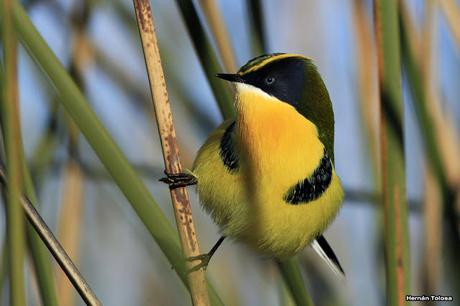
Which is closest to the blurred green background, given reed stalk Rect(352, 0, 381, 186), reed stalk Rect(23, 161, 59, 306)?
reed stalk Rect(352, 0, 381, 186)

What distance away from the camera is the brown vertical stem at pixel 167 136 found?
3.74 ft

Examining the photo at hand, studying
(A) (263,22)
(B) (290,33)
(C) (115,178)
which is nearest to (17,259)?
(C) (115,178)

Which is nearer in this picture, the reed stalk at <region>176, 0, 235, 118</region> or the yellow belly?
the reed stalk at <region>176, 0, 235, 118</region>

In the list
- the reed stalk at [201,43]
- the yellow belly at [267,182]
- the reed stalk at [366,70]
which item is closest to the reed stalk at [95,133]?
the reed stalk at [201,43]

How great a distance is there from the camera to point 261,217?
1.46m

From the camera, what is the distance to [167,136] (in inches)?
46.1

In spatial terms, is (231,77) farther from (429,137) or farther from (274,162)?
(429,137)

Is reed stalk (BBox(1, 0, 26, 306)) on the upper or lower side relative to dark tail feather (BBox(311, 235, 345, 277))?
upper

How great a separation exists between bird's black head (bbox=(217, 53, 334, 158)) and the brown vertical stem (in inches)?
14.3

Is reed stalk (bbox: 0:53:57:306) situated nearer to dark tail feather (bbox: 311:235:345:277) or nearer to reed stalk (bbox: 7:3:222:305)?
reed stalk (bbox: 7:3:222:305)

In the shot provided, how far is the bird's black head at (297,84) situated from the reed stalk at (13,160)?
683 millimetres

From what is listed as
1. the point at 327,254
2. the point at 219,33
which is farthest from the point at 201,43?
the point at 327,254

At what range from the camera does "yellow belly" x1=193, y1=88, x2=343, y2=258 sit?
1.43m

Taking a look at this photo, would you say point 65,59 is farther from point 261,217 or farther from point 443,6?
point 443,6
